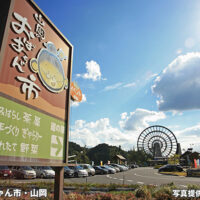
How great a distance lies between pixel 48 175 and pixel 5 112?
54.6ft

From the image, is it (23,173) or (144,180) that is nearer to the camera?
(144,180)

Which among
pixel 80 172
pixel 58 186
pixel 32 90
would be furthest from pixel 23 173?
pixel 32 90

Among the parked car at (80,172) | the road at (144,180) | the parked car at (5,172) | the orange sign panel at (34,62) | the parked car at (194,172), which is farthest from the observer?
the parked car at (194,172)

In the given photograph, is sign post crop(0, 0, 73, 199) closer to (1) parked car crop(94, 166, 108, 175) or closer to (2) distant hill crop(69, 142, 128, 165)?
(1) parked car crop(94, 166, 108, 175)

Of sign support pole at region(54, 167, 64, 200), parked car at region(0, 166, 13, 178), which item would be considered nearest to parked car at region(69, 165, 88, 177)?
parked car at region(0, 166, 13, 178)

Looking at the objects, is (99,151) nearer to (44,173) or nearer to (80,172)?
(80,172)

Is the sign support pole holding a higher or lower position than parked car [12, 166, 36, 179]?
higher

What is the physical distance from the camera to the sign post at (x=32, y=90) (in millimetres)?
3084

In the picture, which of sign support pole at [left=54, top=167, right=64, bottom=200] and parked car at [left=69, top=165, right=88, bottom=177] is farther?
parked car at [left=69, top=165, right=88, bottom=177]

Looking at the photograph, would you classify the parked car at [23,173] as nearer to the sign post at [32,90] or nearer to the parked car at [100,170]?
the parked car at [100,170]

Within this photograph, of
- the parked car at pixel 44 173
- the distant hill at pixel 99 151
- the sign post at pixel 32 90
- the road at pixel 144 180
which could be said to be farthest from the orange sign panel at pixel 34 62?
the distant hill at pixel 99 151

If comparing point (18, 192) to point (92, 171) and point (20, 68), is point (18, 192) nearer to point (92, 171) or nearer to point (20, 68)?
point (20, 68)

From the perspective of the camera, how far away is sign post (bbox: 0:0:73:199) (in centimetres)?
308

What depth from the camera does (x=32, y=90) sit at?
12.0ft
